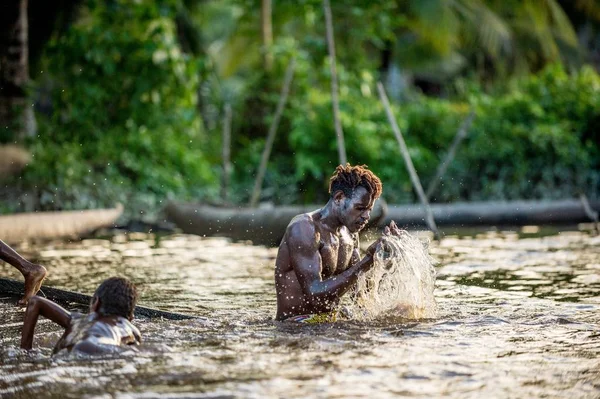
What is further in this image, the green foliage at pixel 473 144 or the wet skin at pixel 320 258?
the green foliage at pixel 473 144

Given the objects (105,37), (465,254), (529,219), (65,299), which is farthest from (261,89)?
(65,299)

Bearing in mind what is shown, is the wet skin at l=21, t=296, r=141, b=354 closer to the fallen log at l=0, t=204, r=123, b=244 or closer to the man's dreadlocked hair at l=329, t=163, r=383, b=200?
the man's dreadlocked hair at l=329, t=163, r=383, b=200

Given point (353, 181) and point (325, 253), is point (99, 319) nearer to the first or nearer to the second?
point (325, 253)

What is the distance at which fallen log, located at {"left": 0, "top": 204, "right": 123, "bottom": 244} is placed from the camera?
13.4 metres

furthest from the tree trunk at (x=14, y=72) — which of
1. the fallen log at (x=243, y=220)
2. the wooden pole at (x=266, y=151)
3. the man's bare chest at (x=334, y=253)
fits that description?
the man's bare chest at (x=334, y=253)

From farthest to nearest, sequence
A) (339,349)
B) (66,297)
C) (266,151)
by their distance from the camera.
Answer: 1. (266,151)
2. (66,297)
3. (339,349)

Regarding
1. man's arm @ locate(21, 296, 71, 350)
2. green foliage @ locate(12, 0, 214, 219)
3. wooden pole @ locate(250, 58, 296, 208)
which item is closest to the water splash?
man's arm @ locate(21, 296, 71, 350)

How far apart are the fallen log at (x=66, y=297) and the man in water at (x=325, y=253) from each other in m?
0.78

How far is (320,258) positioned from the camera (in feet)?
22.3

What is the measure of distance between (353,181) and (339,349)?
3.98 ft

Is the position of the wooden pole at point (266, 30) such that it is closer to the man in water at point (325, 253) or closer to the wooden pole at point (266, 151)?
the wooden pole at point (266, 151)

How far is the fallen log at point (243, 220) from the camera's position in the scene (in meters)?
13.8

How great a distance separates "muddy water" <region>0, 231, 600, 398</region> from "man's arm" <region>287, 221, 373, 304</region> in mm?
238

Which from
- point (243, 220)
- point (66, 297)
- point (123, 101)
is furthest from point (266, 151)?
point (66, 297)
